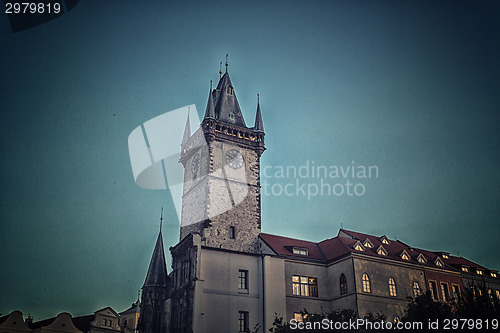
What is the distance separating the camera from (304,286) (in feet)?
149

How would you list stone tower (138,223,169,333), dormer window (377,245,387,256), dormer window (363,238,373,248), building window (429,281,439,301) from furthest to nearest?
building window (429,281,439,301), dormer window (363,238,373,248), dormer window (377,245,387,256), stone tower (138,223,169,333)

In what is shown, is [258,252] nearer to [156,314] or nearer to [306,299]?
[306,299]

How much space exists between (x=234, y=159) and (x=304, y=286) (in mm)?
15643

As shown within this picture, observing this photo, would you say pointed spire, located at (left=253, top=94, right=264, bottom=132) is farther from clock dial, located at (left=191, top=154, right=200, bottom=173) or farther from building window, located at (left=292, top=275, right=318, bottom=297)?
building window, located at (left=292, top=275, right=318, bottom=297)

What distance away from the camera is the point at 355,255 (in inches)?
1738

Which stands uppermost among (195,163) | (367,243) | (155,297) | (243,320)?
(195,163)

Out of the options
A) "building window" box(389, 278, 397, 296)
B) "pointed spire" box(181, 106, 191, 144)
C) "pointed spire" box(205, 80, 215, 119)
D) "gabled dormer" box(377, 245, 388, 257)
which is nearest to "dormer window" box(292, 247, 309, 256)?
"gabled dormer" box(377, 245, 388, 257)

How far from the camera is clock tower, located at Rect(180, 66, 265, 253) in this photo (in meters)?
45.7

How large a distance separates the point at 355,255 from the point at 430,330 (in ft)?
48.3

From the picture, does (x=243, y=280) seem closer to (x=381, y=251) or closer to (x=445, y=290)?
(x=381, y=251)

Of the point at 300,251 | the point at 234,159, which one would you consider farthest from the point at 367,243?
the point at 234,159

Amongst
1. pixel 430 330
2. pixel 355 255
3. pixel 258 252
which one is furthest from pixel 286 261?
A: pixel 430 330

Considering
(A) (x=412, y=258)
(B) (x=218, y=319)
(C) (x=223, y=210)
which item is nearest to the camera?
(B) (x=218, y=319)

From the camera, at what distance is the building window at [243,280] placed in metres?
42.7
